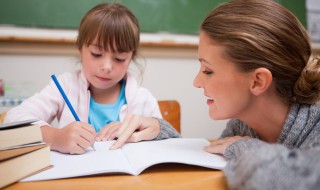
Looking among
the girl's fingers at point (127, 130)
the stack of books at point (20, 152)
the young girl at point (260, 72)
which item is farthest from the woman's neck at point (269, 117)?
the stack of books at point (20, 152)

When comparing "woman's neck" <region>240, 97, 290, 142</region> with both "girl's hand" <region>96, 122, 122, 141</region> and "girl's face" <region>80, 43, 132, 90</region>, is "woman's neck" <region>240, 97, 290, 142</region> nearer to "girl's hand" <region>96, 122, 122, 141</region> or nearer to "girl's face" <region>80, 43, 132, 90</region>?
"girl's hand" <region>96, 122, 122, 141</region>

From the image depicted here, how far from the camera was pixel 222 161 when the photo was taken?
610 millimetres

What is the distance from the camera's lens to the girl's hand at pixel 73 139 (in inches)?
25.9

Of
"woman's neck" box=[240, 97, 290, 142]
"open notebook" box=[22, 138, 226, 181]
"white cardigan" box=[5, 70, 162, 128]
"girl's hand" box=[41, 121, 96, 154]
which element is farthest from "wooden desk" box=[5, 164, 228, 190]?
"white cardigan" box=[5, 70, 162, 128]

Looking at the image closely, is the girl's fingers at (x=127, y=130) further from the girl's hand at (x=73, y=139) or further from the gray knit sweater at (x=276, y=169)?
the gray knit sweater at (x=276, y=169)

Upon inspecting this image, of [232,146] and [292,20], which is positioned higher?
[292,20]

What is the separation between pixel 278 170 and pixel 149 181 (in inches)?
9.0

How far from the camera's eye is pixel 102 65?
3.50ft

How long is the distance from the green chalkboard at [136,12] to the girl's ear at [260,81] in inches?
47.9

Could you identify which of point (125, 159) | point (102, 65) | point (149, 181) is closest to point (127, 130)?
point (125, 159)

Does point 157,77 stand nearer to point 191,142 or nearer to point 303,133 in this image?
point 191,142

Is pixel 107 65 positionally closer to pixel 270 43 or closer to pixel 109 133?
pixel 109 133

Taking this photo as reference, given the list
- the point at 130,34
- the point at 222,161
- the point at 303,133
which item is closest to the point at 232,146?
the point at 222,161

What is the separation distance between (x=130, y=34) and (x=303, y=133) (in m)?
0.72
